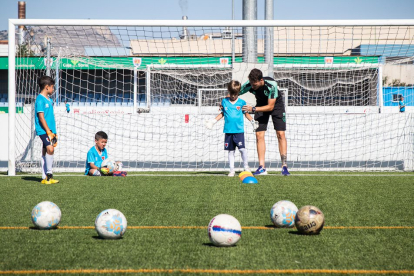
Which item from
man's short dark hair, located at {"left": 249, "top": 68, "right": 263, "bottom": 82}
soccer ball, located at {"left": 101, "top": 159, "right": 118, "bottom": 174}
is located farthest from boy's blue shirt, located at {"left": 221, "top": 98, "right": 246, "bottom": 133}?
soccer ball, located at {"left": 101, "top": 159, "right": 118, "bottom": 174}

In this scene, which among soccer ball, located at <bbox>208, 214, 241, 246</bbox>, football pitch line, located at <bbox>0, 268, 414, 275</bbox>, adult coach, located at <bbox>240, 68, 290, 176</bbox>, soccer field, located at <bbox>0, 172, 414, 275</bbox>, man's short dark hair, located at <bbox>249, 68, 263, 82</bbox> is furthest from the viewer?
adult coach, located at <bbox>240, 68, 290, 176</bbox>

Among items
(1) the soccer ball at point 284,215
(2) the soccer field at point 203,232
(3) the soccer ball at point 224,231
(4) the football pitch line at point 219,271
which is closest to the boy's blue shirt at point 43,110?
(2) the soccer field at point 203,232

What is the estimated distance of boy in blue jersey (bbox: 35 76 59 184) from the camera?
8.45 metres

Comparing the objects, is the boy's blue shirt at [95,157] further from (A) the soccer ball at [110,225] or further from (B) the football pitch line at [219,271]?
(B) the football pitch line at [219,271]

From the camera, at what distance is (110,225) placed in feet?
14.2

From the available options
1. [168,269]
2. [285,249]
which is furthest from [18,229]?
[285,249]

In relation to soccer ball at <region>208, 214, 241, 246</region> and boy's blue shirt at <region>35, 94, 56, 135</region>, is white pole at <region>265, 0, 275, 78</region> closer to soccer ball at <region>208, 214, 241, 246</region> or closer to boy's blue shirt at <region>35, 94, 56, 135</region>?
boy's blue shirt at <region>35, 94, 56, 135</region>

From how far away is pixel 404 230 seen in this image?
188 inches

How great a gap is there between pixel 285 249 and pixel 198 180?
511cm

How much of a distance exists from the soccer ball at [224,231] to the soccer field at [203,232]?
0.07 m

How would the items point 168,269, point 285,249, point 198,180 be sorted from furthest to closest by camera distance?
point 198,180 < point 285,249 < point 168,269

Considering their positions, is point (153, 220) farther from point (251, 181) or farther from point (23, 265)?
point (251, 181)

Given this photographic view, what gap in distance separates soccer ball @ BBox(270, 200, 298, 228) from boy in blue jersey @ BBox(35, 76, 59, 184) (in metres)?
4.78

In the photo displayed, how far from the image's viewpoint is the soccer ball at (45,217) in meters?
4.76
